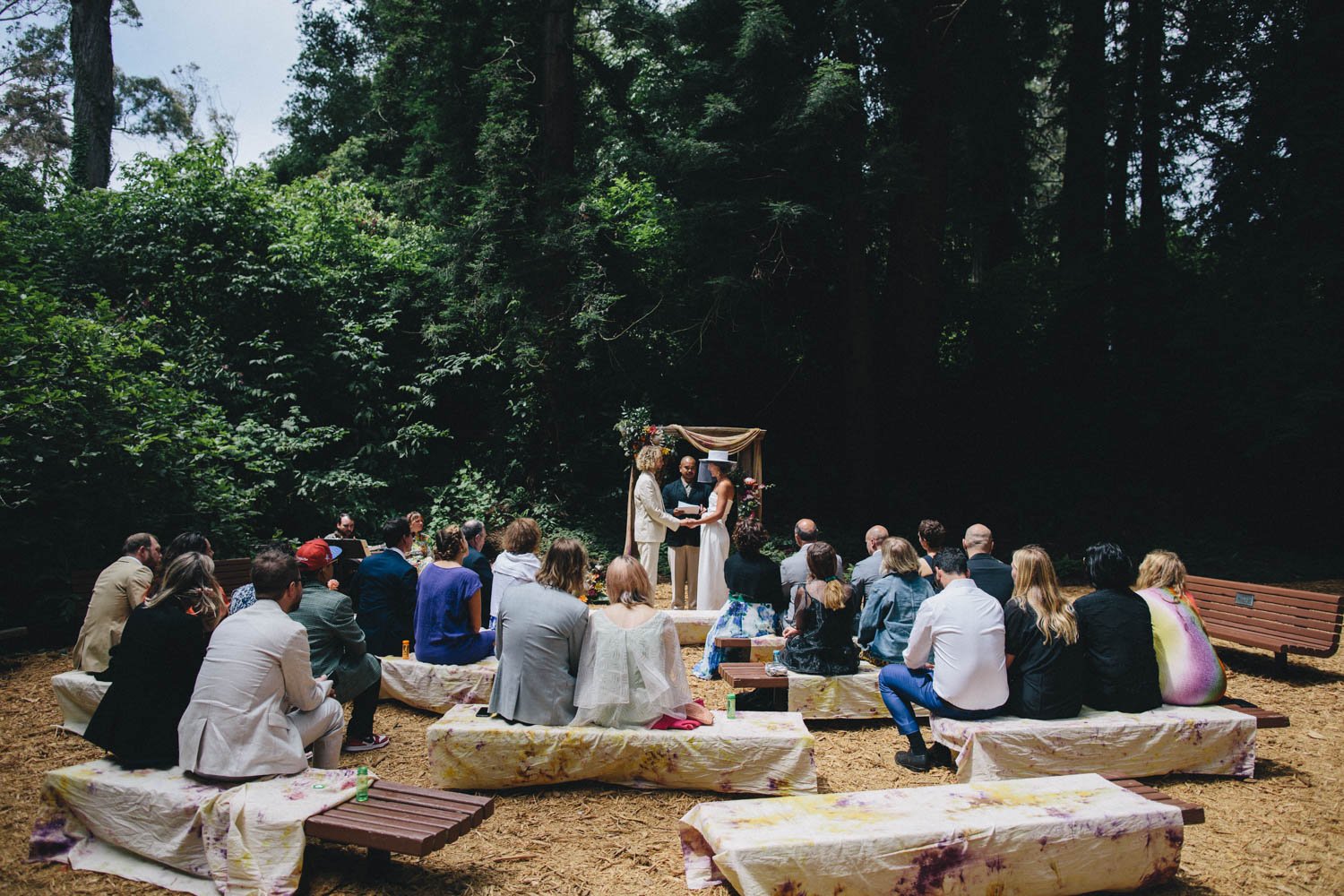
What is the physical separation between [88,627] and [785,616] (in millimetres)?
5504

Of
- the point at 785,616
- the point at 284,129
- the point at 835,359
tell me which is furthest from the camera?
the point at 284,129

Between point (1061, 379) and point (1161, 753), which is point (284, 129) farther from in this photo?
point (1161, 753)

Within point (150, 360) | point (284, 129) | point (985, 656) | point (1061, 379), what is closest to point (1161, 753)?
point (985, 656)

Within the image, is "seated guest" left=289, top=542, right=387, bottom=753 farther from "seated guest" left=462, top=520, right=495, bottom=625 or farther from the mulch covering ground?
"seated guest" left=462, top=520, right=495, bottom=625

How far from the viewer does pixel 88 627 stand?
18.8 feet

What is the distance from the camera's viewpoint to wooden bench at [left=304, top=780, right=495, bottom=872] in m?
3.39

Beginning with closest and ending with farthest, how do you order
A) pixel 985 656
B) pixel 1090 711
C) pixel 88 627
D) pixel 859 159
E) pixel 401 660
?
1. pixel 985 656
2. pixel 1090 711
3. pixel 88 627
4. pixel 401 660
5. pixel 859 159

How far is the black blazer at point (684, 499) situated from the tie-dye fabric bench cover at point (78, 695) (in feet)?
19.3

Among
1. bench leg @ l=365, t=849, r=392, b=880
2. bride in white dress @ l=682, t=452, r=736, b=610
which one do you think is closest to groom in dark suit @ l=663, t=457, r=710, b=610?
bride in white dress @ l=682, t=452, r=736, b=610

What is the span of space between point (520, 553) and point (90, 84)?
1679cm

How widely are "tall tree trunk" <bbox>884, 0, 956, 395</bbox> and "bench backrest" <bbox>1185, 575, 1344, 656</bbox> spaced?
22.8 feet

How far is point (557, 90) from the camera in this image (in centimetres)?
1429

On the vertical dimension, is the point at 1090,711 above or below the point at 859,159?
below

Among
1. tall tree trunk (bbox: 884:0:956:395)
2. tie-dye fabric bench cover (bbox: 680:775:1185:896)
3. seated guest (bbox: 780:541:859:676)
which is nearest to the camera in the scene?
tie-dye fabric bench cover (bbox: 680:775:1185:896)
